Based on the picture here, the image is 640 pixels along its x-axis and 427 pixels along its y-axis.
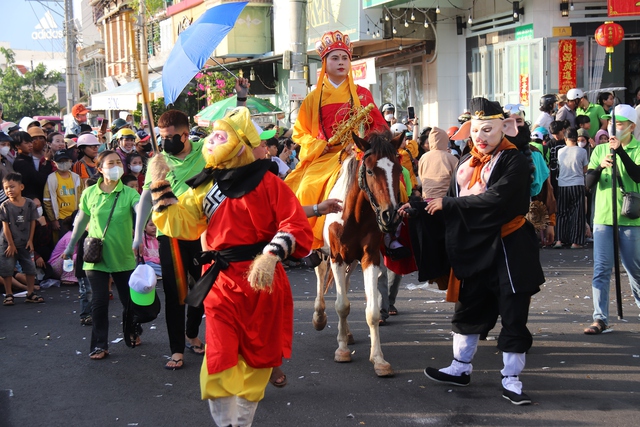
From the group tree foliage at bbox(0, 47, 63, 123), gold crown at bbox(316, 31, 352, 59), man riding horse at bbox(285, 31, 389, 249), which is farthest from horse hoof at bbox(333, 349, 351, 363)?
tree foliage at bbox(0, 47, 63, 123)

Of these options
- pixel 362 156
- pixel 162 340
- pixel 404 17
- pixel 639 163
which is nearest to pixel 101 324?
pixel 162 340

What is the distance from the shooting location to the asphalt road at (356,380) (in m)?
5.72

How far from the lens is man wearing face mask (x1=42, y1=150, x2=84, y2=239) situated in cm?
1162

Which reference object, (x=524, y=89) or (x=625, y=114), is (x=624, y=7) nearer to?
(x=524, y=89)

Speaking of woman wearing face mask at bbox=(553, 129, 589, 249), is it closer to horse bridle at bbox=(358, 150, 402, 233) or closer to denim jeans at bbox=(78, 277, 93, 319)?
horse bridle at bbox=(358, 150, 402, 233)

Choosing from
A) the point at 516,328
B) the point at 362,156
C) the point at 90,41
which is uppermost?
the point at 90,41

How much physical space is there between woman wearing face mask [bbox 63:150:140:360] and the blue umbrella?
1584mm

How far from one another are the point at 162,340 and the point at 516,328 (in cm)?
398

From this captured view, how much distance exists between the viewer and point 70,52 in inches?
1677

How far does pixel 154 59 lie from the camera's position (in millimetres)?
40375

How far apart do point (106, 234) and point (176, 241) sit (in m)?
1.09

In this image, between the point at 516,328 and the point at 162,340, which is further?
the point at 162,340

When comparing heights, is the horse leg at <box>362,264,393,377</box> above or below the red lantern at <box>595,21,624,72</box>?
below

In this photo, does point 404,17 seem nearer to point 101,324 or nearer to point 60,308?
point 60,308
